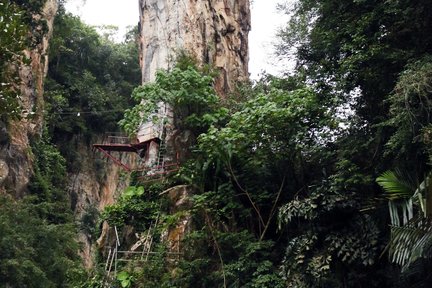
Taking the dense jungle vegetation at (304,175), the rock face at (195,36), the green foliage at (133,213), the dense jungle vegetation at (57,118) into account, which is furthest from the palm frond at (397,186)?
the rock face at (195,36)

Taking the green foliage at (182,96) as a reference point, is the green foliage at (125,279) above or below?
below

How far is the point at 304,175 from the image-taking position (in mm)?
9516

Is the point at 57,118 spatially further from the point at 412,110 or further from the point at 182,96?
the point at 412,110

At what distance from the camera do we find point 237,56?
17.2 m

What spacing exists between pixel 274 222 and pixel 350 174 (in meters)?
2.31

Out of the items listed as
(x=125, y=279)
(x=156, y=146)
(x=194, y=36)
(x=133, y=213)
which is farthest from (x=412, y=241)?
(x=194, y=36)

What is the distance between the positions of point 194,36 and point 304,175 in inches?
284

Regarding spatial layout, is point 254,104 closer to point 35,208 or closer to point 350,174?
point 350,174

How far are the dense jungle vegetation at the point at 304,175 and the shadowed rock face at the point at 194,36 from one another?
7.07 feet

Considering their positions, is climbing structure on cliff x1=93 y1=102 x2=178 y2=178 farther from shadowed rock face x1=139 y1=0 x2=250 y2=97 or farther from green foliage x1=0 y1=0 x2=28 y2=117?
green foliage x1=0 y1=0 x2=28 y2=117

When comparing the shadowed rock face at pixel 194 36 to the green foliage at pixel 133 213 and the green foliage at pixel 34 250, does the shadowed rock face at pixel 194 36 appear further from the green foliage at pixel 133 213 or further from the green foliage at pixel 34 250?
the green foliage at pixel 34 250

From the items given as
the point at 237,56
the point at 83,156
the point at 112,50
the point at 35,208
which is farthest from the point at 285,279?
the point at 112,50

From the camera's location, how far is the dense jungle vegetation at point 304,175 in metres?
6.98

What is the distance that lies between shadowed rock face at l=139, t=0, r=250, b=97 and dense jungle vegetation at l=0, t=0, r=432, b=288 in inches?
84.9
